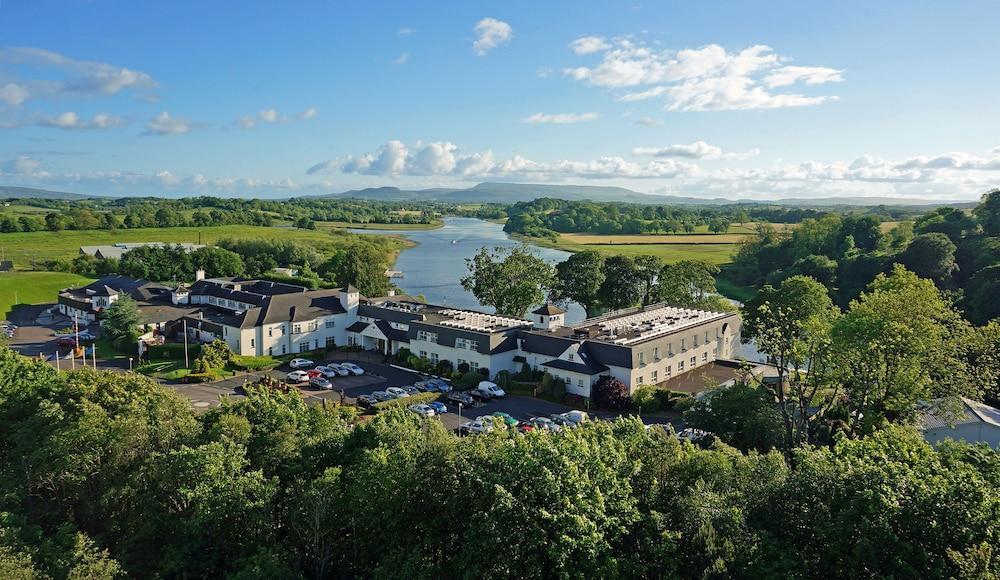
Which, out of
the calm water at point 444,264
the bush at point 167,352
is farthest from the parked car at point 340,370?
the calm water at point 444,264

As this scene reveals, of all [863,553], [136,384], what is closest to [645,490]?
[863,553]

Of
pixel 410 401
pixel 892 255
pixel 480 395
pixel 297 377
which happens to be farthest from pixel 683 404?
pixel 892 255

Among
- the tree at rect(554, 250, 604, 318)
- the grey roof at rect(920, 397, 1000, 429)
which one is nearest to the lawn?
the tree at rect(554, 250, 604, 318)

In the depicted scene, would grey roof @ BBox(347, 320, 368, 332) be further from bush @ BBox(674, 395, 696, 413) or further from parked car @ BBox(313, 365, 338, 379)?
bush @ BBox(674, 395, 696, 413)

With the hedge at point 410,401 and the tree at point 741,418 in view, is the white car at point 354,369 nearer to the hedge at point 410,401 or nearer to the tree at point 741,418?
the hedge at point 410,401

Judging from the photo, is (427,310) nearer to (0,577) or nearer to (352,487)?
A: (352,487)

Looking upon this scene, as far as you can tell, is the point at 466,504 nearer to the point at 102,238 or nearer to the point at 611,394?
the point at 611,394

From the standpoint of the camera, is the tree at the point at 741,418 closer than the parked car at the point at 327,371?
Yes
